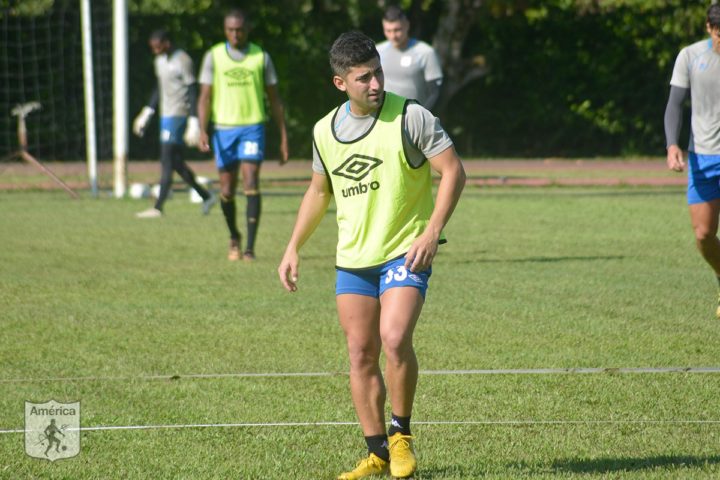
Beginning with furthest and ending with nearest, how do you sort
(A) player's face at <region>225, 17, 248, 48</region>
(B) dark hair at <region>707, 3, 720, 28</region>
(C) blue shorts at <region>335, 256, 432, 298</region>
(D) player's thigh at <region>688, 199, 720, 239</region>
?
(A) player's face at <region>225, 17, 248, 48</region> → (D) player's thigh at <region>688, 199, 720, 239</region> → (B) dark hair at <region>707, 3, 720, 28</region> → (C) blue shorts at <region>335, 256, 432, 298</region>

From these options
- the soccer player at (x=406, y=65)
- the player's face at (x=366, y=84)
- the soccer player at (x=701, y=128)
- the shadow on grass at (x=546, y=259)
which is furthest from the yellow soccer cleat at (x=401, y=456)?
the soccer player at (x=406, y=65)

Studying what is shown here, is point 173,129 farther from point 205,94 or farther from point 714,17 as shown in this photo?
point 714,17

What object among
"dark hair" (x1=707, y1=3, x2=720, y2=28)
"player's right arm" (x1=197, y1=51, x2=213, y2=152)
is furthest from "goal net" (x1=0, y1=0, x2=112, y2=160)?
"dark hair" (x1=707, y1=3, x2=720, y2=28)

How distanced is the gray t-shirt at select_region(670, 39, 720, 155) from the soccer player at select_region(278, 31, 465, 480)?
13.1 ft

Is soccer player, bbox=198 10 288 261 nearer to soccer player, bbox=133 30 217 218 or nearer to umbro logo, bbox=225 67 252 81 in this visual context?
umbro logo, bbox=225 67 252 81

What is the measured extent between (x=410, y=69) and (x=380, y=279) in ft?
23.7

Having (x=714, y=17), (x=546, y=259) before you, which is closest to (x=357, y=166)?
(x=714, y=17)

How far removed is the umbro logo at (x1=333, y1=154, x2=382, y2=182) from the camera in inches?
208

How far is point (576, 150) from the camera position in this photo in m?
33.1

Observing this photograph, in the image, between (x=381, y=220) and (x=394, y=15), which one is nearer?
(x=381, y=220)

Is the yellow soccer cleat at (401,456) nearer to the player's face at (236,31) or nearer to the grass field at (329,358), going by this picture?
the grass field at (329,358)

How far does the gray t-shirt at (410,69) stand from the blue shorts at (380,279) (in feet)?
23.3

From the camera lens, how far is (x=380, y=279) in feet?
17.4

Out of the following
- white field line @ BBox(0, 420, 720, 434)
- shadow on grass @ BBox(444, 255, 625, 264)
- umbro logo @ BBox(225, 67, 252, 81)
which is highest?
umbro logo @ BBox(225, 67, 252, 81)
